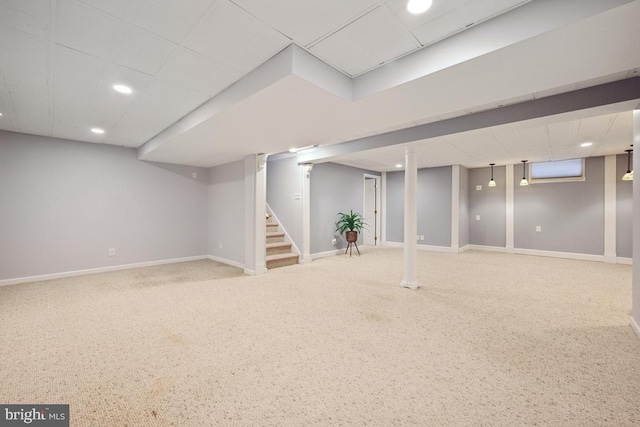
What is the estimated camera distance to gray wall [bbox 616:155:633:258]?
5.23 metres

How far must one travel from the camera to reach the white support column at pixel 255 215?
462cm

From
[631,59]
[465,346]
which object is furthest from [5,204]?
[631,59]

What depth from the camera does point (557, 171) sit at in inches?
239

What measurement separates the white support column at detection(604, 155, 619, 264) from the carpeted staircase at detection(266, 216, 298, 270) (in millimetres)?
6573

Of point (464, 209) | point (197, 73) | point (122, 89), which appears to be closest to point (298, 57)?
point (197, 73)

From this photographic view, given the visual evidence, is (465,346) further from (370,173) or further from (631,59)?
(370,173)

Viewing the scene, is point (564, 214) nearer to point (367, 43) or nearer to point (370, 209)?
point (370, 209)

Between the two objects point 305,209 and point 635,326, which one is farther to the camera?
point 305,209

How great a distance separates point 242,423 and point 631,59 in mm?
3340

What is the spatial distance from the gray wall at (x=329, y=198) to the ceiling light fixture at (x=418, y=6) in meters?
4.40

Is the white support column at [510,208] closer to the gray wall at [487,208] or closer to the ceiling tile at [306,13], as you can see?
the gray wall at [487,208]

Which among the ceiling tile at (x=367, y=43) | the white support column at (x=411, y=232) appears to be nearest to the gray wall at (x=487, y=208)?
the white support column at (x=411, y=232)

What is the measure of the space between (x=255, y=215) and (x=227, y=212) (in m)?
1.22

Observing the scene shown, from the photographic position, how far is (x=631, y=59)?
1.74 metres
